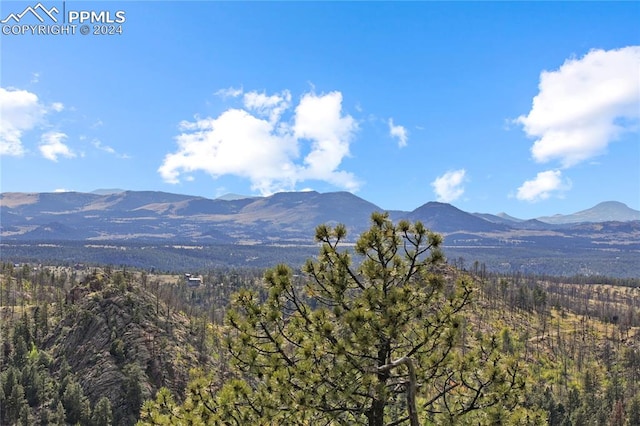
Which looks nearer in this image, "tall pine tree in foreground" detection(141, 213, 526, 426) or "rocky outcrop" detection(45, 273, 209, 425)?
"tall pine tree in foreground" detection(141, 213, 526, 426)

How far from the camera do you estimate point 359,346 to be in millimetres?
11117

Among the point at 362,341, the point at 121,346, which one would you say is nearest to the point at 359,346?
the point at 362,341

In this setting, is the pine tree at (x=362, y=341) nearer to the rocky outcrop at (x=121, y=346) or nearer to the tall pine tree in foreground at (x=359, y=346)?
the tall pine tree in foreground at (x=359, y=346)

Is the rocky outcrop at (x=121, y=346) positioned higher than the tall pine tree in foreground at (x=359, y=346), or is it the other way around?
the tall pine tree in foreground at (x=359, y=346)

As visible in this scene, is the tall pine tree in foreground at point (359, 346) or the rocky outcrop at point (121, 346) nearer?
the tall pine tree in foreground at point (359, 346)

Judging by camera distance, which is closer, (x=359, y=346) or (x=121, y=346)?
(x=359, y=346)

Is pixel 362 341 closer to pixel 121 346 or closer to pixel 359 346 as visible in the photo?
pixel 359 346

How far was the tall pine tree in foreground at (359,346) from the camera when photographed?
36.1ft

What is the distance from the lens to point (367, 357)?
11.4m

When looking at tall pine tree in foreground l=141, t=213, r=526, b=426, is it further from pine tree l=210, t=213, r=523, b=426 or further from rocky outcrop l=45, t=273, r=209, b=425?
rocky outcrop l=45, t=273, r=209, b=425

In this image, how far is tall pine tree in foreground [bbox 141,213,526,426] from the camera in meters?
11.0

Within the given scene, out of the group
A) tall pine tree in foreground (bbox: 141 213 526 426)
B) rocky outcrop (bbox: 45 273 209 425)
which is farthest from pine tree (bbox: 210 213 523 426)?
rocky outcrop (bbox: 45 273 209 425)

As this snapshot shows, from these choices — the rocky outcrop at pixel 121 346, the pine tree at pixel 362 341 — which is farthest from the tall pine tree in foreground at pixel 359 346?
the rocky outcrop at pixel 121 346

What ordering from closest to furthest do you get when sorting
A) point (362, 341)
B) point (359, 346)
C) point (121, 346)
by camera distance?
point (362, 341) < point (359, 346) < point (121, 346)
